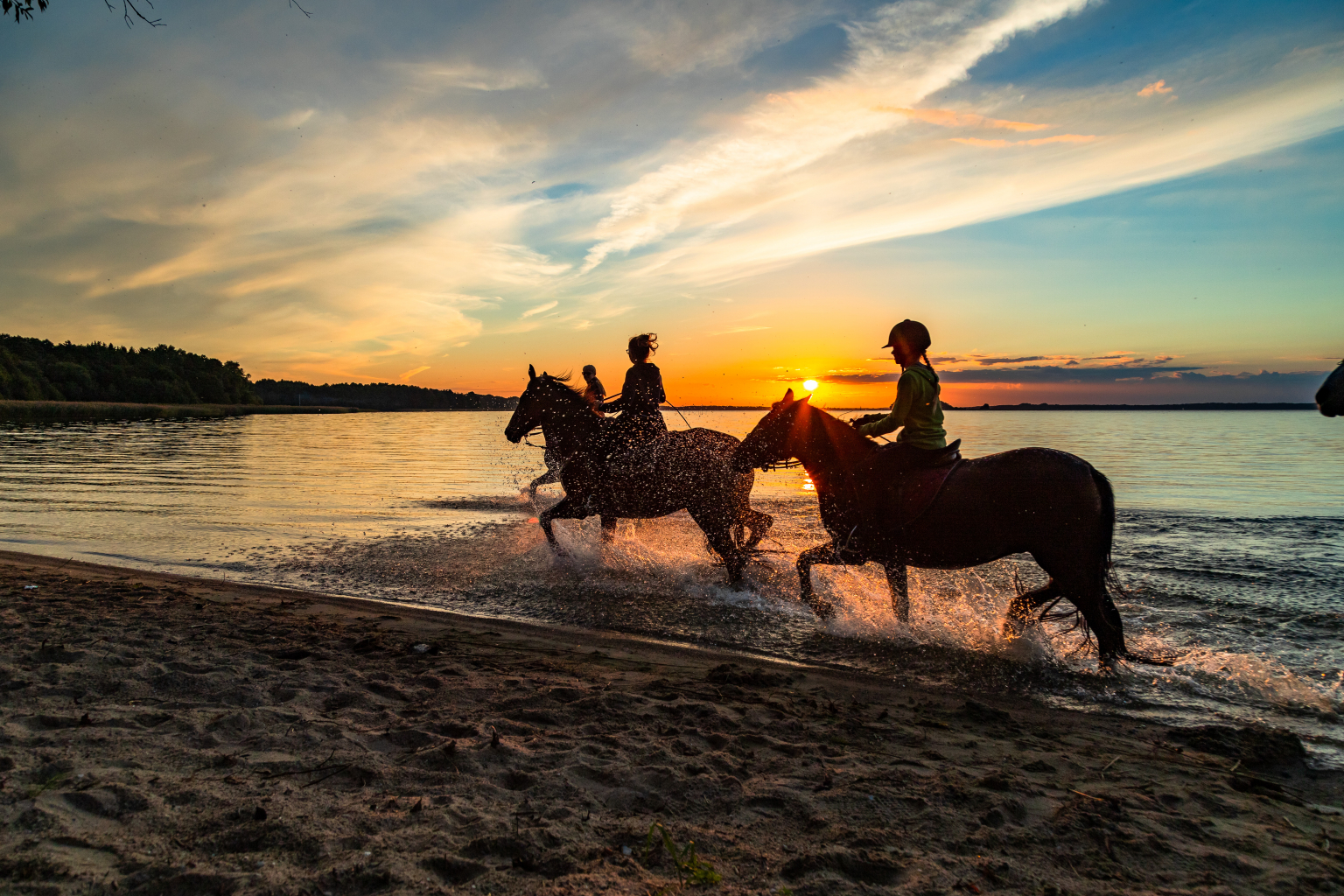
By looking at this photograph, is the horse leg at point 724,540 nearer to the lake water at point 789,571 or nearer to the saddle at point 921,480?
the lake water at point 789,571

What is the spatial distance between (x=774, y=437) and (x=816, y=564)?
1.38m

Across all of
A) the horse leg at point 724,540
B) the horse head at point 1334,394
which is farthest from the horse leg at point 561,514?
the horse head at point 1334,394

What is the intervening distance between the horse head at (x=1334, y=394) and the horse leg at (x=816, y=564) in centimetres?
383

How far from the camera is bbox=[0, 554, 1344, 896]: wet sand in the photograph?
268 cm

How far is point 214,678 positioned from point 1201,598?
9.85 metres

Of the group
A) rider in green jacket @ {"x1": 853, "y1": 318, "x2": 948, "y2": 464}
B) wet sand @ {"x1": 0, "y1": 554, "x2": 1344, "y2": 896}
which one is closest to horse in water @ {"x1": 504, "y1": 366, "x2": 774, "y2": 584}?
rider in green jacket @ {"x1": 853, "y1": 318, "x2": 948, "y2": 464}

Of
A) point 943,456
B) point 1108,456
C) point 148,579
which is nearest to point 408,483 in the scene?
point 148,579

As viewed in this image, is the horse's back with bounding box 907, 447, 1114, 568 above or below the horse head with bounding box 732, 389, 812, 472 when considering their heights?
below

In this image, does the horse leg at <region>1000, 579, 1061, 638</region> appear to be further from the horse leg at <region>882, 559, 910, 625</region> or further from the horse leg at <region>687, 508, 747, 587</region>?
the horse leg at <region>687, 508, 747, 587</region>

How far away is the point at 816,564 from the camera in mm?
6930

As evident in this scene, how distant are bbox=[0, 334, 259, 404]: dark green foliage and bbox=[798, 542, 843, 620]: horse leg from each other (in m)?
116

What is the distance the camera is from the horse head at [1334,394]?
353 centimetres

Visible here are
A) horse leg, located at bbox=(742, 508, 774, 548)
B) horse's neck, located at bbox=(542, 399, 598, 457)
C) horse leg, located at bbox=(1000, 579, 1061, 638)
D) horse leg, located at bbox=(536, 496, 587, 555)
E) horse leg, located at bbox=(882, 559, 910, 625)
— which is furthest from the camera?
horse leg, located at bbox=(536, 496, 587, 555)

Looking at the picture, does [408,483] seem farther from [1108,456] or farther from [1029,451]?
[1108,456]
